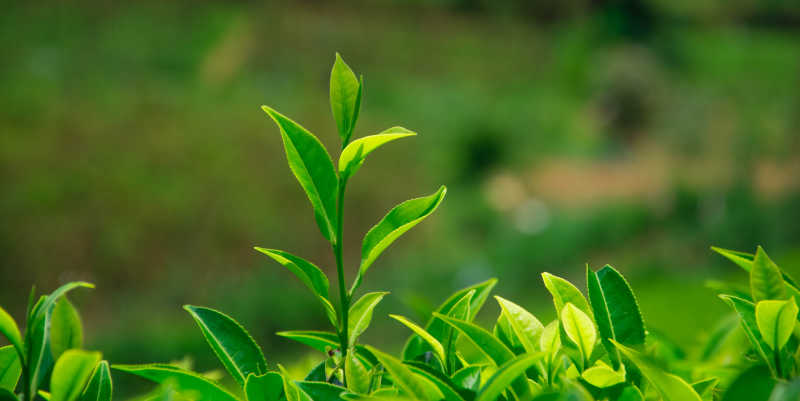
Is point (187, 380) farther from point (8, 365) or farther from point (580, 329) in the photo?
point (580, 329)

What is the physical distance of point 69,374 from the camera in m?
0.33

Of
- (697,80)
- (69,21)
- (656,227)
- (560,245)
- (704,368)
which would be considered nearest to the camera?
(704,368)

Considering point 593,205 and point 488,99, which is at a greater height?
point 488,99

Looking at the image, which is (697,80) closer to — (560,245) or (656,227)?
(656,227)

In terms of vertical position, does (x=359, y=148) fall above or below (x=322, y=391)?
above

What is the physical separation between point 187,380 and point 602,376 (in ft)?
0.74

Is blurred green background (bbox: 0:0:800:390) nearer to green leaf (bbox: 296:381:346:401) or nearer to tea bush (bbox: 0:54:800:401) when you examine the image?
tea bush (bbox: 0:54:800:401)

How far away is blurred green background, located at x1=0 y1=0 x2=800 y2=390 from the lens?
3.62 metres

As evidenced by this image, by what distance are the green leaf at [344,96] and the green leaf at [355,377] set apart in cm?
12

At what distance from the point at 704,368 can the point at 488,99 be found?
6.15 metres

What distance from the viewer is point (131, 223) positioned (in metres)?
3.92

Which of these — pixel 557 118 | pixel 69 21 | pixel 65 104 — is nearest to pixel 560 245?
pixel 557 118

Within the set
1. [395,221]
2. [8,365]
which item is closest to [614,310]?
[395,221]

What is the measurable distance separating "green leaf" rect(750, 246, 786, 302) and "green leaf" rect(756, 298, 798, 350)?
0.04m
